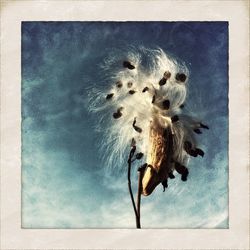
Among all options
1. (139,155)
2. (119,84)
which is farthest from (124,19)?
(139,155)

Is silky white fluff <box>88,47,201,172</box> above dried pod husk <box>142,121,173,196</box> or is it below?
above

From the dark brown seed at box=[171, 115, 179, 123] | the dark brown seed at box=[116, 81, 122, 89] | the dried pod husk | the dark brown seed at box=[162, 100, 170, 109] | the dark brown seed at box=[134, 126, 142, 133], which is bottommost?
the dried pod husk

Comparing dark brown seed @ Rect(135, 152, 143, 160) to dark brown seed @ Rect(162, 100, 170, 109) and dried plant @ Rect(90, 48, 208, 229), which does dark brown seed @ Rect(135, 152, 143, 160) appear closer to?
dried plant @ Rect(90, 48, 208, 229)

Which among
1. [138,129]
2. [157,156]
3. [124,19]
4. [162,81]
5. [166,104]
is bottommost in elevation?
[157,156]

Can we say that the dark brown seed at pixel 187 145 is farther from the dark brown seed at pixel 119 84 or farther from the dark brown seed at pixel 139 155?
the dark brown seed at pixel 119 84

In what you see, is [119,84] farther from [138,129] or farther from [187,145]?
[187,145]

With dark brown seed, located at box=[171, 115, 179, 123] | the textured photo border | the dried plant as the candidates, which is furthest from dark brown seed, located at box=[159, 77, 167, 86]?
the textured photo border
